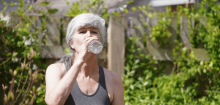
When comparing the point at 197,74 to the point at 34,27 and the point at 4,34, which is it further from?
the point at 4,34

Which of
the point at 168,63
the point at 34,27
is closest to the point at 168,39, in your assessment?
the point at 168,63

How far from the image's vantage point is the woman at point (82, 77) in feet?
4.15

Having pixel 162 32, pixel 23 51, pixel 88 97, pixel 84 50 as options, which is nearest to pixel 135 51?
pixel 162 32

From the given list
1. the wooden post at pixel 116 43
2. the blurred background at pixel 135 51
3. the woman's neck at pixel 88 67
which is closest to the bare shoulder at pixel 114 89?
the woman's neck at pixel 88 67

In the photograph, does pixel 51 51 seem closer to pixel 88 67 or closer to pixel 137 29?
pixel 137 29

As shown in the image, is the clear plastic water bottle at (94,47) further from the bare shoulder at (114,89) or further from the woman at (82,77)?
the bare shoulder at (114,89)

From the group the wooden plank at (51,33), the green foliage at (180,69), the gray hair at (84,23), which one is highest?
the gray hair at (84,23)

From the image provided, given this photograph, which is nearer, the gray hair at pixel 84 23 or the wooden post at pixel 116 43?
the gray hair at pixel 84 23

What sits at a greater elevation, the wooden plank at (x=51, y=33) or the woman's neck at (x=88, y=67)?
the wooden plank at (x=51, y=33)

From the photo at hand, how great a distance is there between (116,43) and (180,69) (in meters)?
1.05

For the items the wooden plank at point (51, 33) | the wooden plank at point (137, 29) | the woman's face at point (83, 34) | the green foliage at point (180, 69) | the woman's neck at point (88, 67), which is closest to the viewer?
the woman's face at point (83, 34)

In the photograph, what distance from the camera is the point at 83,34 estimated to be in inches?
55.1

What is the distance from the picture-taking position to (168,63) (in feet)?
10.7

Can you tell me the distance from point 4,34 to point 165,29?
2.24 metres
